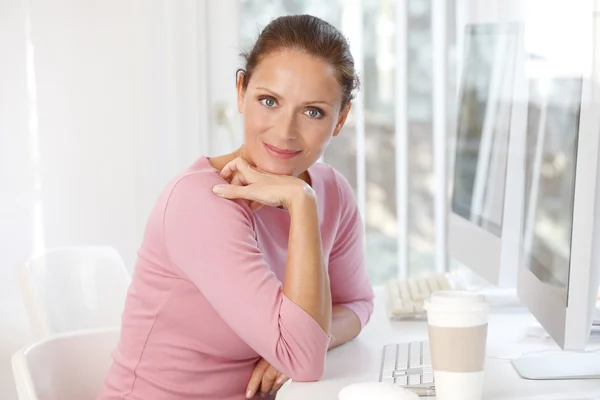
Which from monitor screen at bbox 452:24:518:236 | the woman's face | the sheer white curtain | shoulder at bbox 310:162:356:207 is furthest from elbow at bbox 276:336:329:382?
the sheer white curtain

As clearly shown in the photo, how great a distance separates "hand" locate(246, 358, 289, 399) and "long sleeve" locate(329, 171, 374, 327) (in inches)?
11.1

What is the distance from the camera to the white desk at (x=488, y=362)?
121 centimetres

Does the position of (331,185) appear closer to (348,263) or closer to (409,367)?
(348,263)

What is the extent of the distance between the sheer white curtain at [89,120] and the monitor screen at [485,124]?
3.35ft

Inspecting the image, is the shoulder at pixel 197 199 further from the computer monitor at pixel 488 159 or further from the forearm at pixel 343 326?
the computer monitor at pixel 488 159

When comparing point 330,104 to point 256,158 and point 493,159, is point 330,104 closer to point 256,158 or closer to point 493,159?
point 256,158

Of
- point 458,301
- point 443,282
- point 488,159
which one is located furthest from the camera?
point 443,282

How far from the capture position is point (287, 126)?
54.1 inches

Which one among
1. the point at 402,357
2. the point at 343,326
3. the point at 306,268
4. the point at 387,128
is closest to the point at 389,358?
the point at 402,357

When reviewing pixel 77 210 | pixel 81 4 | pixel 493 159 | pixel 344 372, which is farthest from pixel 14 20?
pixel 344 372

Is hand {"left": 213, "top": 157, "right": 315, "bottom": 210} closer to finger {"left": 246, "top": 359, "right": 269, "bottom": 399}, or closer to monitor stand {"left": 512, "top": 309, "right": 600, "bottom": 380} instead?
finger {"left": 246, "top": 359, "right": 269, "bottom": 399}

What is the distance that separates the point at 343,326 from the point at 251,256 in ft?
1.13

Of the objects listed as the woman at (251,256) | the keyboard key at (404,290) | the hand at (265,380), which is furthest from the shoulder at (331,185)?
the hand at (265,380)

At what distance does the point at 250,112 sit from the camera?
142cm
